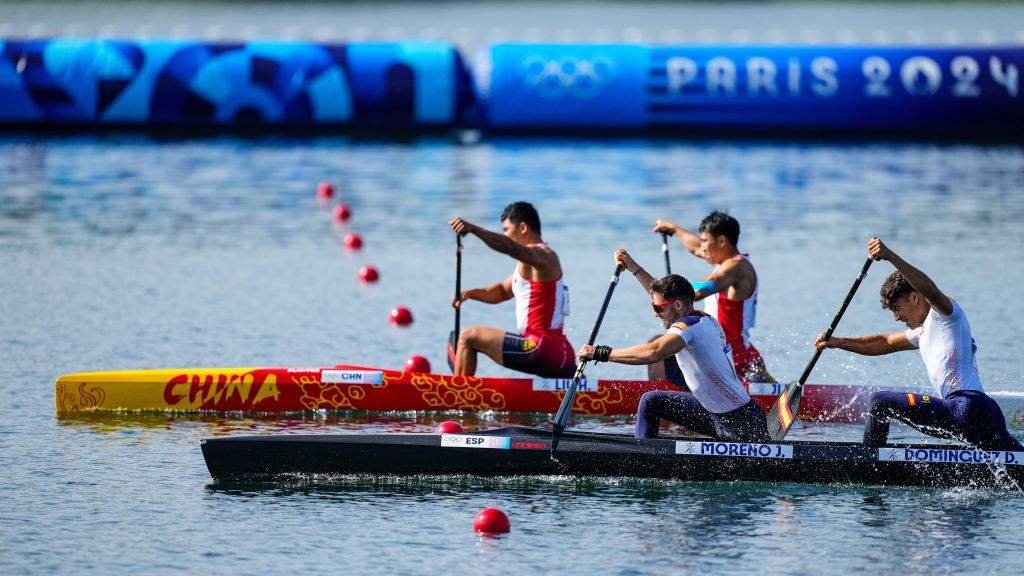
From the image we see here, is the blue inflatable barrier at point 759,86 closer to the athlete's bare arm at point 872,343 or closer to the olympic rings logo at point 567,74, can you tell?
the olympic rings logo at point 567,74

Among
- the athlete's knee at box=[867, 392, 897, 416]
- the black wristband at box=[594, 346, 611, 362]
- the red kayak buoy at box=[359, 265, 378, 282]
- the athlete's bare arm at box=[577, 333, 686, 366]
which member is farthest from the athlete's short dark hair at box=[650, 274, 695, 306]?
the red kayak buoy at box=[359, 265, 378, 282]

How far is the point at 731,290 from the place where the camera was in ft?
50.6

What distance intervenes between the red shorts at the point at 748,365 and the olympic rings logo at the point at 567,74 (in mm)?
20541

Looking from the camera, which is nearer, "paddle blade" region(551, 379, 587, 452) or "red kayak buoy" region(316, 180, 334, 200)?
"paddle blade" region(551, 379, 587, 452)

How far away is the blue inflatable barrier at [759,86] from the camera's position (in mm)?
35438

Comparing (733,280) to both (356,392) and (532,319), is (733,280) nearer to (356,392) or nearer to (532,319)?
(532,319)

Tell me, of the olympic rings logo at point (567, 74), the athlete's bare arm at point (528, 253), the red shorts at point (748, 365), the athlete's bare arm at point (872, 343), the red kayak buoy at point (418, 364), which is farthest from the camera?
the olympic rings logo at point (567, 74)

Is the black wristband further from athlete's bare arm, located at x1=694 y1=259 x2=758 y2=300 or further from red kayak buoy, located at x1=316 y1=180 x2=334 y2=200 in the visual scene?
red kayak buoy, located at x1=316 y1=180 x2=334 y2=200

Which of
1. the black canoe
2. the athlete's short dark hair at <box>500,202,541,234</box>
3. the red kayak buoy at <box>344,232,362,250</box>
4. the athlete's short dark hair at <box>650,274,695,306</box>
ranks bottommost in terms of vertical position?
the black canoe

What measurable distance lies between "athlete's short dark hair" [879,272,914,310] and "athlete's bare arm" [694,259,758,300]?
99.3 inches

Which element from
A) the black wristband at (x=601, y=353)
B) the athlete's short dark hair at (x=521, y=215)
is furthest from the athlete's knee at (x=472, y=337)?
the black wristband at (x=601, y=353)

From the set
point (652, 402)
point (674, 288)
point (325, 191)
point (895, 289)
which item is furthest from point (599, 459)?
point (325, 191)

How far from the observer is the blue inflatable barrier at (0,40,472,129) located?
34.8 meters

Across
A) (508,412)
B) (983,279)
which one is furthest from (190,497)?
(983,279)
